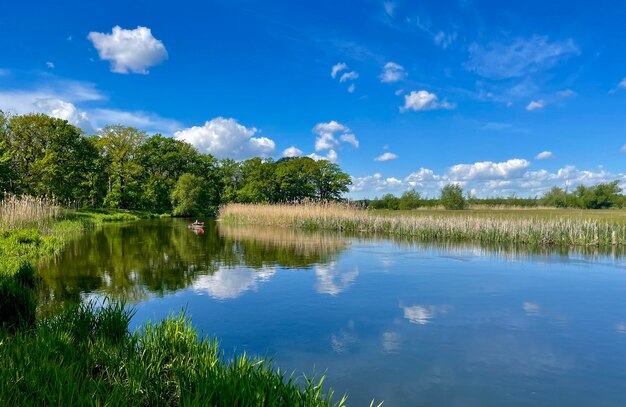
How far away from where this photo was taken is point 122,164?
183ft

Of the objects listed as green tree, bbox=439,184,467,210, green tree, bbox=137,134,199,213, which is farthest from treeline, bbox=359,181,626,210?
green tree, bbox=137,134,199,213

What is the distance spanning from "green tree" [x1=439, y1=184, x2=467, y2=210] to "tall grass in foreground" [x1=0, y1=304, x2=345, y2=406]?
50.5m

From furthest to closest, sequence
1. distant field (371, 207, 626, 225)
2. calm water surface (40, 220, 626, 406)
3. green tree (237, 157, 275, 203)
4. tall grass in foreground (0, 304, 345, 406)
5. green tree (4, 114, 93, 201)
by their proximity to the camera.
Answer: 1. green tree (237, 157, 275, 203)
2. green tree (4, 114, 93, 201)
3. distant field (371, 207, 626, 225)
4. calm water surface (40, 220, 626, 406)
5. tall grass in foreground (0, 304, 345, 406)

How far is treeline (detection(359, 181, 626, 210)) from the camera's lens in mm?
53000

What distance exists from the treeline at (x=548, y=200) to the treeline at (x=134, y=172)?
50.4ft

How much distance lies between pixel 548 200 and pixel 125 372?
207 ft

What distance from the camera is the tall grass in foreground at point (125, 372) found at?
129 inches

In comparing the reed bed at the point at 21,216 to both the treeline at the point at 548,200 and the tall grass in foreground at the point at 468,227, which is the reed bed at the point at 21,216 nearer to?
the tall grass in foreground at the point at 468,227

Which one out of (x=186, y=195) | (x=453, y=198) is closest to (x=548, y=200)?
(x=453, y=198)

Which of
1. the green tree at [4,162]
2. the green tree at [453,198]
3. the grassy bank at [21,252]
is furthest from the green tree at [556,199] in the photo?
the green tree at [4,162]

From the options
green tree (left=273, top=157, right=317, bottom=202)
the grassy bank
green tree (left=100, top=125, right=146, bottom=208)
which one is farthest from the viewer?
green tree (left=273, top=157, right=317, bottom=202)

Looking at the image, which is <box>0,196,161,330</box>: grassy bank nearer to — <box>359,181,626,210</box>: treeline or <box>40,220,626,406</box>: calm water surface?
<box>40,220,626,406</box>: calm water surface

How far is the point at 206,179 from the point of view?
64500 millimetres

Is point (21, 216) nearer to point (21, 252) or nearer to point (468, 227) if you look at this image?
point (21, 252)
